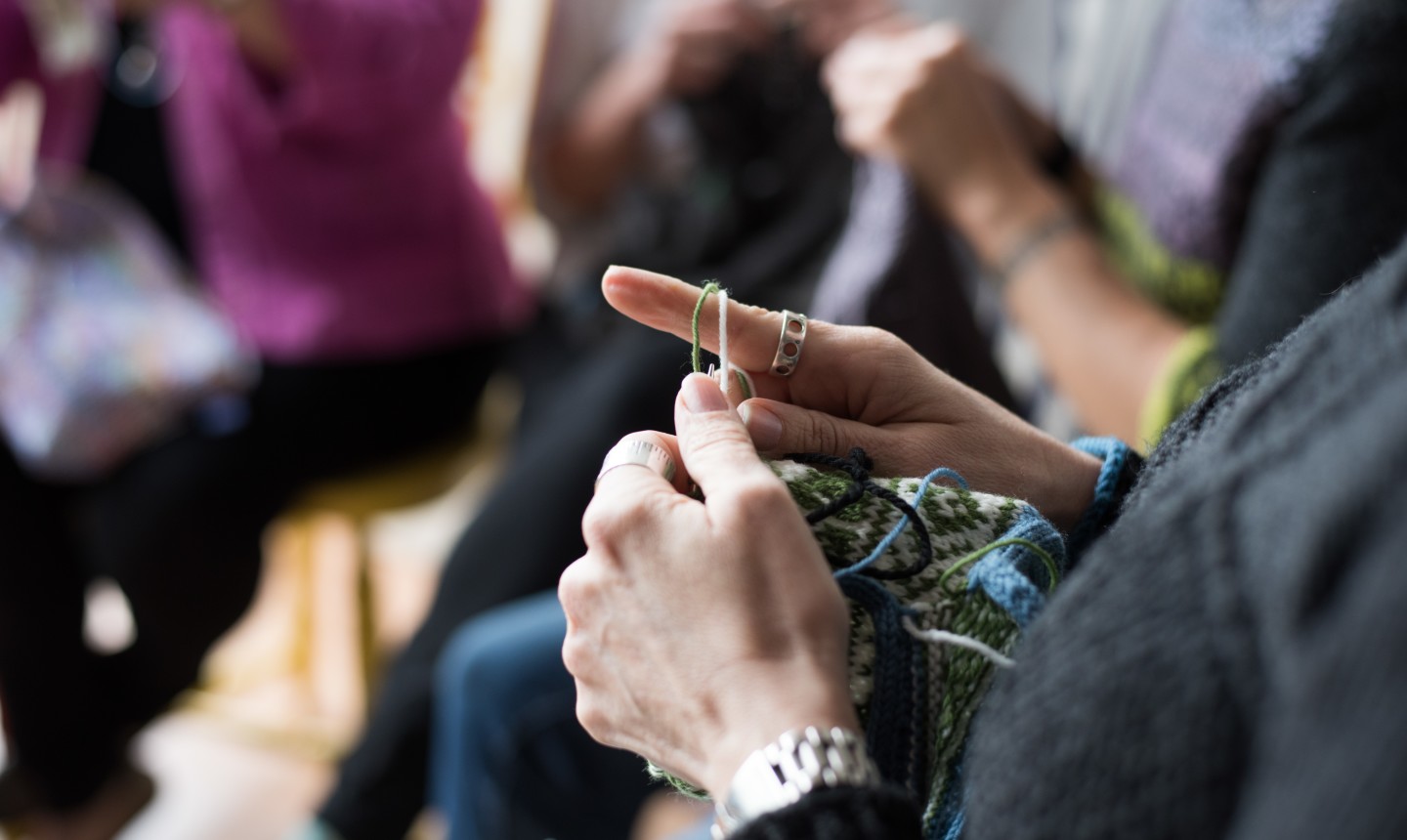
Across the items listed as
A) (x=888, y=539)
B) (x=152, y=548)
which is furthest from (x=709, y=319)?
(x=152, y=548)

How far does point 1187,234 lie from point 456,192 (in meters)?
0.71

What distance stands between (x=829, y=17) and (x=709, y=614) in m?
0.77

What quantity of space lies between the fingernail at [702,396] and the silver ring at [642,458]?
2cm

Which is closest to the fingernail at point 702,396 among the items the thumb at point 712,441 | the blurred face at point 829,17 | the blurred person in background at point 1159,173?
the thumb at point 712,441

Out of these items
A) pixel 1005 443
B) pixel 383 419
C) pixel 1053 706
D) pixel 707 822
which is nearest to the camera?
pixel 1053 706

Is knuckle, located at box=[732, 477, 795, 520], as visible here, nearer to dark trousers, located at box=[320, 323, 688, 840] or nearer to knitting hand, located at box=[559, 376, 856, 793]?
knitting hand, located at box=[559, 376, 856, 793]

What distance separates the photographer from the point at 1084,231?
84 cm

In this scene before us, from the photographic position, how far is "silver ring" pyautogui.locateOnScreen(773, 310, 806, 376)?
48cm

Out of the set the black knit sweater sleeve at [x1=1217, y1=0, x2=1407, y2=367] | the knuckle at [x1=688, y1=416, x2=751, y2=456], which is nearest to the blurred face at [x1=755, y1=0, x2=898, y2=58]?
the black knit sweater sleeve at [x1=1217, y1=0, x2=1407, y2=367]

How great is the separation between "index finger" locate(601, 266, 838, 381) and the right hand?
64cm

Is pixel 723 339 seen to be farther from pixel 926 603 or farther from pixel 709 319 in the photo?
pixel 926 603

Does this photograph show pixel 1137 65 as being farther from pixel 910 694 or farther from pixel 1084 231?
pixel 910 694

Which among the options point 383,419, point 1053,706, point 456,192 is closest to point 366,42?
point 456,192

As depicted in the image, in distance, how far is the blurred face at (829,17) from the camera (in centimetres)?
100
